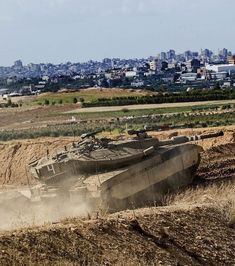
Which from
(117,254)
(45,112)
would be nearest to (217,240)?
(117,254)

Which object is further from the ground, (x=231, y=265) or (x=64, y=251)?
(x=64, y=251)

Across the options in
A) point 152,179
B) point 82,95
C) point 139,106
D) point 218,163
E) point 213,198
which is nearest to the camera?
point 213,198

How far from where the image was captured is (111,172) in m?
20.4

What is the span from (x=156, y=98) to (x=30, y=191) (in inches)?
2388

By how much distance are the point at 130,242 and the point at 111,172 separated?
770 centimetres

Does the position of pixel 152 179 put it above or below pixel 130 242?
below

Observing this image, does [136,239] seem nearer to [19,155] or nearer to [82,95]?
[19,155]

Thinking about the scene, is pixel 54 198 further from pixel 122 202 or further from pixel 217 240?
pixel 217 240

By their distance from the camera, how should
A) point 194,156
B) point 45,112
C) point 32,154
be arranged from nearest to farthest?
1. point 194,156
2. point 32,154
3. point 45,112

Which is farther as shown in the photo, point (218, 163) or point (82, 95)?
point (82, 95)

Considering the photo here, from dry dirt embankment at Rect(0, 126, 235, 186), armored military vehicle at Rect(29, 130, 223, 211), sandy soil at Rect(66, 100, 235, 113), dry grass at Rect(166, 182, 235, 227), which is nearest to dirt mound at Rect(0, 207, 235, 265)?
dry grass at Rect(166, 182, 235, 227)

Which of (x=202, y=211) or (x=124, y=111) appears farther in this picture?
(x=124, y=111)

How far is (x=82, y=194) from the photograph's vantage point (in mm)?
19312

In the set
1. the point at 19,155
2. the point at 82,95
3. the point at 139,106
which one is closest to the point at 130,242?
the point at 19,155
